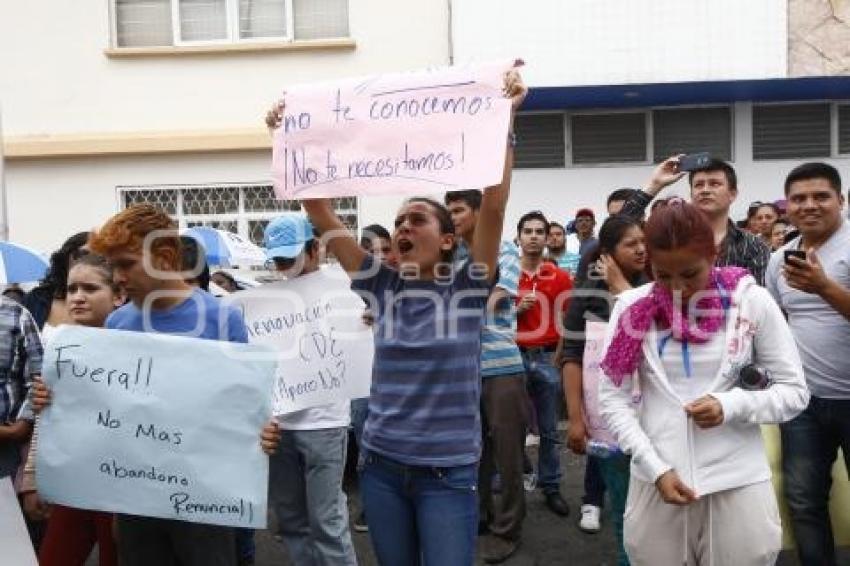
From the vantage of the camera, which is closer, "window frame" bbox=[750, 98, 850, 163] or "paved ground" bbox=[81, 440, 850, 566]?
"paved ground" bbox=[81, 440, 850, 566]

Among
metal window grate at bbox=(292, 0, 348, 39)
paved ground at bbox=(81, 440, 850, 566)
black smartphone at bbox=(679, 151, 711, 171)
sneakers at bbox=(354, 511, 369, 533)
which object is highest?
metal window grate at bbox=(292, 0, 348, 39)

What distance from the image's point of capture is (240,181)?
11.0 m

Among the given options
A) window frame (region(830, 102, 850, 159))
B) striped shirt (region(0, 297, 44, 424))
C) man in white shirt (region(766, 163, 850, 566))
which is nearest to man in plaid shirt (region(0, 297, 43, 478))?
striped shirt (region(0, 297, 44, 424))

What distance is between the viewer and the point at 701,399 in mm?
2451

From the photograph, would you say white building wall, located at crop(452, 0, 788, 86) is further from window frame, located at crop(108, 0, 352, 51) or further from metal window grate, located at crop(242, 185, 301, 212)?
metal window grate, located at crop(242, 185, 301, 212)

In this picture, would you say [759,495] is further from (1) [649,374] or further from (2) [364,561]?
(2) [364,561]

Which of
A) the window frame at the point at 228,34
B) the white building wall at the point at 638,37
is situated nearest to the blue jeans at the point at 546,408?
the white building wall at the point at 638,37

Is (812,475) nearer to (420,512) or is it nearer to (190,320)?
(420,512)

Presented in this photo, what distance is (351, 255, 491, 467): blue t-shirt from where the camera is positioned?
8.86 ft

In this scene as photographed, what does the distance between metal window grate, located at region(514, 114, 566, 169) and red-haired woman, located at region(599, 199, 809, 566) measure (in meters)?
8.96

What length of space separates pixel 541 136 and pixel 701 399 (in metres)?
9.30

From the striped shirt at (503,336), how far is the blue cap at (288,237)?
1107 millimetres

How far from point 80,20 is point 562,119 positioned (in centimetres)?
640

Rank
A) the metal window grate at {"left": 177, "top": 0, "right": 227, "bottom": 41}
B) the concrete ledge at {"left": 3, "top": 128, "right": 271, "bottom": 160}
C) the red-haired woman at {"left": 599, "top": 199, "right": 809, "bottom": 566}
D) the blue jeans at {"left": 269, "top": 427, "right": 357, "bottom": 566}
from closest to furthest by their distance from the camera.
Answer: the red-haired woman at {"left": 599, "top": 199, "right": 809, "bottom": 566} < the blue jeans at {"left": 269, "top": 427, "right": 357, "bottom": 566} < the concrete ledge at {"left": 3, "top": 128, "right": 271, "bottom": 160} < the metal window grate at {"left": 177, "top": 0, "right": 227, "bottom": 41}
